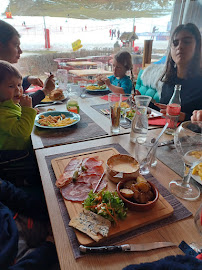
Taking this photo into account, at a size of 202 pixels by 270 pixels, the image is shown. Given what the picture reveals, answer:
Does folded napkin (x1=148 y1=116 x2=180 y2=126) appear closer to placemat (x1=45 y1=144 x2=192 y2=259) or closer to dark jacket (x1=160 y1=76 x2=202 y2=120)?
dark jacket (x1=160 y1=76 x2=202 y2=120)

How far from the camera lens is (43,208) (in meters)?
0.99

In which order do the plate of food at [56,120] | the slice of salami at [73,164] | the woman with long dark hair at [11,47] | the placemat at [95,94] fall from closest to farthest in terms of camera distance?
the slice of salami at [73,164], the plate of food at [56,120], the woman with long dark hair at [11,47], the placemat at [95,94]

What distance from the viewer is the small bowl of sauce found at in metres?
0.71

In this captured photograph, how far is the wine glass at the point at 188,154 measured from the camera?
69 cm

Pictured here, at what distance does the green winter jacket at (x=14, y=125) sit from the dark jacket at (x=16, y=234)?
352 millimetres

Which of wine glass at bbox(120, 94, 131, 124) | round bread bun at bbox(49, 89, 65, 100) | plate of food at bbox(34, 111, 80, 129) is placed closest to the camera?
plate of food at bbox(34, 111, 80, 129)

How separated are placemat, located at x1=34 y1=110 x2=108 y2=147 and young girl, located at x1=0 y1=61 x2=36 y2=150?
97mm

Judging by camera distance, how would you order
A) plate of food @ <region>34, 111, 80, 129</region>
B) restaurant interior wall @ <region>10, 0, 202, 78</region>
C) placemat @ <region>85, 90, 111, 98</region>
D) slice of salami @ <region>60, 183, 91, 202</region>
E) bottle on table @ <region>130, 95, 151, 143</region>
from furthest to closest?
restaurant interior wall @ <region>10, 0, 202, 78</region>, placemat @ <region>85, 90, 111, 98</region>, plate of food @ <region>34, 111, 80, 129</region>, bottle on table @ <region>130, 95, 151, 143</region>, slice of salami @ <region>60, 183, 91, 202</region>

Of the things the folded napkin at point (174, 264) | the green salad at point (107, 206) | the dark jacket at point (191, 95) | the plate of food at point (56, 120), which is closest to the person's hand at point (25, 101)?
the plate of food at point (56, 120)

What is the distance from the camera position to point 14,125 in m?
1.16

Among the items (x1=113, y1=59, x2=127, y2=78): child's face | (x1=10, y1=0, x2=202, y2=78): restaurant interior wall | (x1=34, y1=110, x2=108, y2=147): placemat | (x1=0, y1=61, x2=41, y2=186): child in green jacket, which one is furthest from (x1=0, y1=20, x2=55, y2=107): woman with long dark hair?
(x1=10, y1=0, x2=202, y2=78): restaurant interior wall

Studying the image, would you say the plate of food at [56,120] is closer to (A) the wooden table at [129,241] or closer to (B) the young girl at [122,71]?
(A) the wooden table at [129,241]

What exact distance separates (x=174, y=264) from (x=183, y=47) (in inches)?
65.6

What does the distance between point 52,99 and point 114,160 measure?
4.03ft
